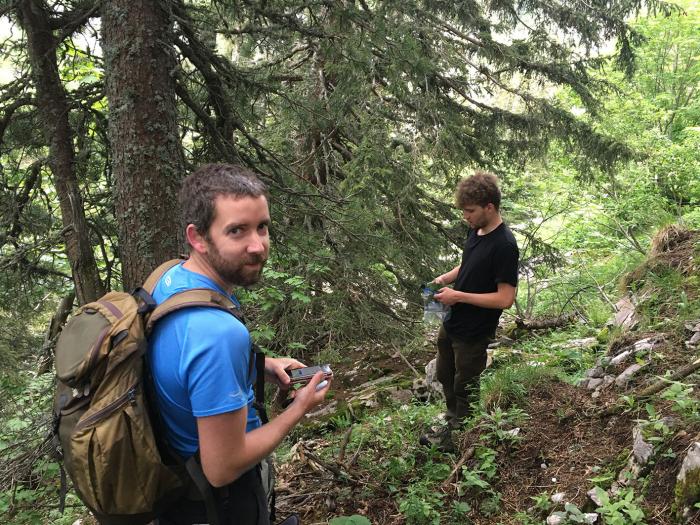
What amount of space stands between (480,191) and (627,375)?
1807 millimetres

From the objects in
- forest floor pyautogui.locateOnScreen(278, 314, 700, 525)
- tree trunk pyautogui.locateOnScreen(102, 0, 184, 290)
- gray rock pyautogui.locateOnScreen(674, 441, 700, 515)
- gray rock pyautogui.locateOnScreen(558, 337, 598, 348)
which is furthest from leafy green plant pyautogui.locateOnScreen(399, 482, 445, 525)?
gray rock pyautogui.locateOnScreen(558, 337, 598, 348)

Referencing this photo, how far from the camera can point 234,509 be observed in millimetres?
1894

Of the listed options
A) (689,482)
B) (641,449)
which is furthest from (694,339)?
(689,482)

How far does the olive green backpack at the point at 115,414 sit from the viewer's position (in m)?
1.61

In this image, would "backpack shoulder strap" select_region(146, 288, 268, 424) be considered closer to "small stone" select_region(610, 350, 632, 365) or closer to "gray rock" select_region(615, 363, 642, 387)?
"gray rock" select_region(615, 363, 642, 387)

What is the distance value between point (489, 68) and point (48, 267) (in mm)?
6910

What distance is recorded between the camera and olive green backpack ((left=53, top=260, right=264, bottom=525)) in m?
1.61

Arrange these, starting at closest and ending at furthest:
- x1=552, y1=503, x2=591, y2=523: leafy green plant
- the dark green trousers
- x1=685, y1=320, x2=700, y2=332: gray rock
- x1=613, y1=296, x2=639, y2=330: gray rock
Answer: x1=552, y1=503, x2=591, y2=523: leafy green plant, x1=685, y1=320, x2=700, y2=332: gray rock, the dark green trousers, x1=613, y1=296, x2=639, y2=330: gray rock

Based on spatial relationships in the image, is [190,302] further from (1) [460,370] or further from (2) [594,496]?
(1) [460,370]

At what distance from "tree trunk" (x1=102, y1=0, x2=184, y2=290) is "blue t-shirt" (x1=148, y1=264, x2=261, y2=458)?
1.46m

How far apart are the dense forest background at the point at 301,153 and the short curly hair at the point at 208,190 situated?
141cm

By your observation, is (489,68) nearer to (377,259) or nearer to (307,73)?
(307,73)

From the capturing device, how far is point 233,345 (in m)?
1.58

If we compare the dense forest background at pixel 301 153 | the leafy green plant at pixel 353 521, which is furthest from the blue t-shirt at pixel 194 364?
the dense forest background at pixel 301 153
